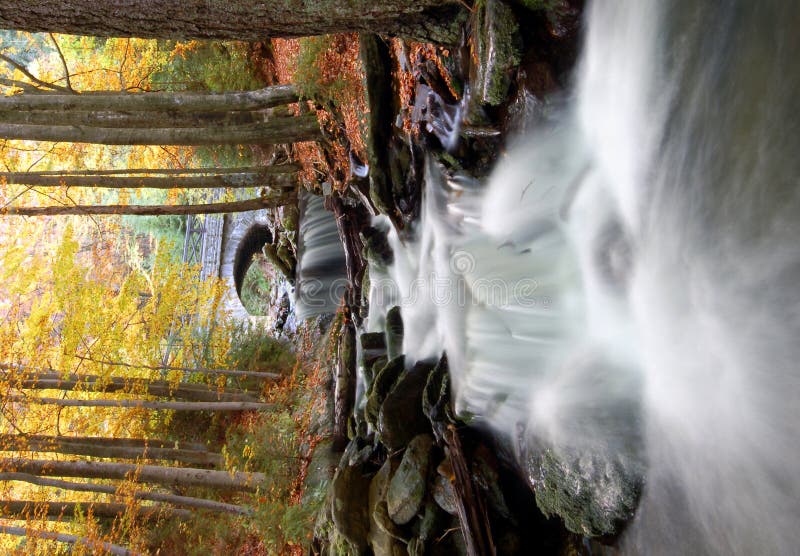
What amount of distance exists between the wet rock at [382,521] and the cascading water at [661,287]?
4.26ft

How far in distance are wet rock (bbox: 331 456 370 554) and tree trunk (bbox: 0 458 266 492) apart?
2.22 m

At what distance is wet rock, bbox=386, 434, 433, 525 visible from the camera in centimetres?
455

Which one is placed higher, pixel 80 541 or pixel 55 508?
pixel 55 508

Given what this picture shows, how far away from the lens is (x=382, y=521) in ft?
15.9

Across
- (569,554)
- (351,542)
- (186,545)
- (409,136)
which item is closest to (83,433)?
(186,545)

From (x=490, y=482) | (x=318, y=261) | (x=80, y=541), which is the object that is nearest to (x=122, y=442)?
(x=80, y=541)

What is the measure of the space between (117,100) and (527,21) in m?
4.64

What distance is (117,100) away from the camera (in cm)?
589

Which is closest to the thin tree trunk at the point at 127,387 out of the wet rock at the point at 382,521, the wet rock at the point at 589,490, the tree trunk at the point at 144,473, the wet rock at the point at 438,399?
the tree trunk at the point at 144,473

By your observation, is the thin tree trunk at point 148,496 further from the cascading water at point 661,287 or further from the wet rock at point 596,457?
the wet rock at point 596,457

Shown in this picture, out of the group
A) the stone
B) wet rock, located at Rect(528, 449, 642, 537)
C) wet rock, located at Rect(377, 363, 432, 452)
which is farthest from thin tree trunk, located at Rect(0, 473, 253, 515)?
wet rock, located at Rect(528, 449, 642, 537)

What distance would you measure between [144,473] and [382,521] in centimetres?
385

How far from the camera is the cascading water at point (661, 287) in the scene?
2371 millimetres

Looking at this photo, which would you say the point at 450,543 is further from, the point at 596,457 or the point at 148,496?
the point at 148,496
